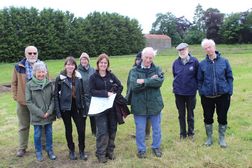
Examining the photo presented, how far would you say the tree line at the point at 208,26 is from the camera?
74250mm

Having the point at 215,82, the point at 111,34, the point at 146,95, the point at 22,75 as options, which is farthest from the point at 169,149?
the point at 111,34

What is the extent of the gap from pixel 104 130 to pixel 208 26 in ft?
279

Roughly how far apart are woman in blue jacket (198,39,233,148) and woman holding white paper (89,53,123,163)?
A: 162 cm

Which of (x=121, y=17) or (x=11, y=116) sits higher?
(x=121, y=17)

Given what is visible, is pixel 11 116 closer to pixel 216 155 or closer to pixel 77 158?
pixel 77 158

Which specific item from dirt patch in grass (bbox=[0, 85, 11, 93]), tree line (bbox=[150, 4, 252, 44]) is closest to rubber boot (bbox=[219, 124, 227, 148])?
dirt patch in grass (bbox=[0, 85, 11, 93])

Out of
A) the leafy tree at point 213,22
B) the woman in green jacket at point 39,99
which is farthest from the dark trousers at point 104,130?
the leafy tree at point 213,22

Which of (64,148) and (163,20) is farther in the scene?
(163,20)

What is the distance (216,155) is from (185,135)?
128cm

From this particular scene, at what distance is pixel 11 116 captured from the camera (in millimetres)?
11453

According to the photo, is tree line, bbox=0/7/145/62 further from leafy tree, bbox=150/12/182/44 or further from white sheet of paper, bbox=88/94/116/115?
leafy tree, bbox=150/12/182/44

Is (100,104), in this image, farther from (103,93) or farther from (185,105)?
(185,105)

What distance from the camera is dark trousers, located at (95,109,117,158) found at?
6.40 metres

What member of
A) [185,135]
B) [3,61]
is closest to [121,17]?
[3,61]
